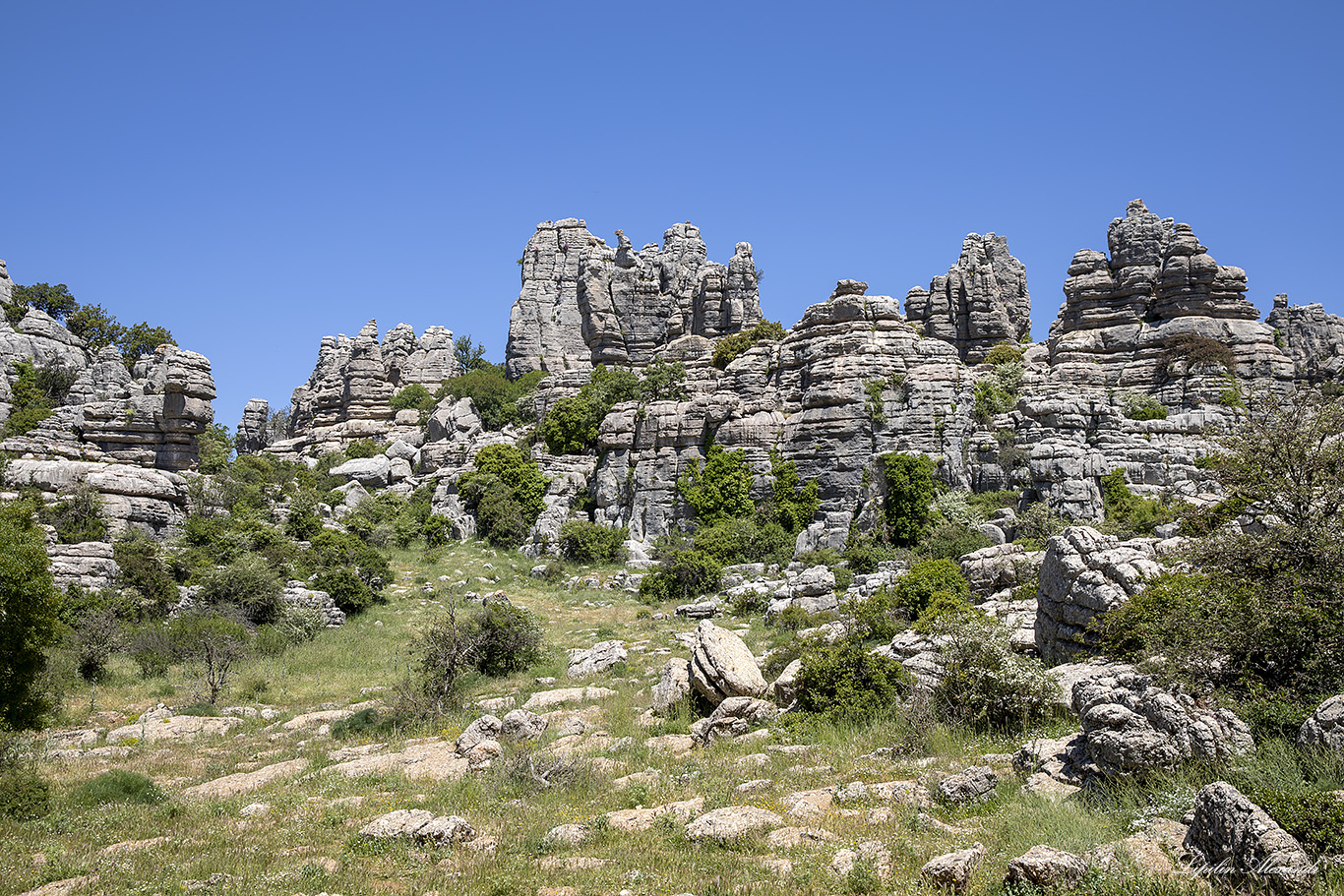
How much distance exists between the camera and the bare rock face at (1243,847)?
5727 mm

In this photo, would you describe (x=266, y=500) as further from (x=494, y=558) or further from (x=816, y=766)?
(x=816, y=766)

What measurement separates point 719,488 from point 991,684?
28886 mm

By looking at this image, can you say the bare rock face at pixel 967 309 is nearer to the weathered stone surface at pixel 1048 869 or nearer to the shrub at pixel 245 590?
the shrub at pixel 245 590

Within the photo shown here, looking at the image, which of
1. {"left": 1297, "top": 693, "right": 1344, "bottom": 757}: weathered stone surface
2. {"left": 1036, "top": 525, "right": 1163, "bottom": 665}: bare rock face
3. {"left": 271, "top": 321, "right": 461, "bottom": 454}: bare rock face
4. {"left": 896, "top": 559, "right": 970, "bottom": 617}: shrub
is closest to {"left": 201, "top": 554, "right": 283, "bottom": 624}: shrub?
{"left": 896, "top": 559, "right": 970, "bottom": 617}: shrub

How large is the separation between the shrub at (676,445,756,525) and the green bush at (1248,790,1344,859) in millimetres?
33978

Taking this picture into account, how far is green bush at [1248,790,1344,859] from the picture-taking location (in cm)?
600

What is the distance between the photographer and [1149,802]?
7773mm

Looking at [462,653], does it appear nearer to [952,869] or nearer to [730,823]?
[730,823]

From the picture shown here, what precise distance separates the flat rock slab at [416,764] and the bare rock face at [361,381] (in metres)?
52.5

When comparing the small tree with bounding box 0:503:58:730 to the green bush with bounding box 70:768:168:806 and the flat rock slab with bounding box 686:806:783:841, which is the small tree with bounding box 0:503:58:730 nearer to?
the green bush with bounding box 70:768:168:806

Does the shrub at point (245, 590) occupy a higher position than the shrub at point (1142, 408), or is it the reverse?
the shrub at point (1142, 408)

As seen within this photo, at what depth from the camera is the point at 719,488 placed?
40938mm

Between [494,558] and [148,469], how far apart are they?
15341mm

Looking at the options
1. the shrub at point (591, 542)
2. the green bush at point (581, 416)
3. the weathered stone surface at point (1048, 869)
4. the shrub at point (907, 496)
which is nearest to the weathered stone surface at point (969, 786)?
the weathered stone surface at point (1048, 869)
